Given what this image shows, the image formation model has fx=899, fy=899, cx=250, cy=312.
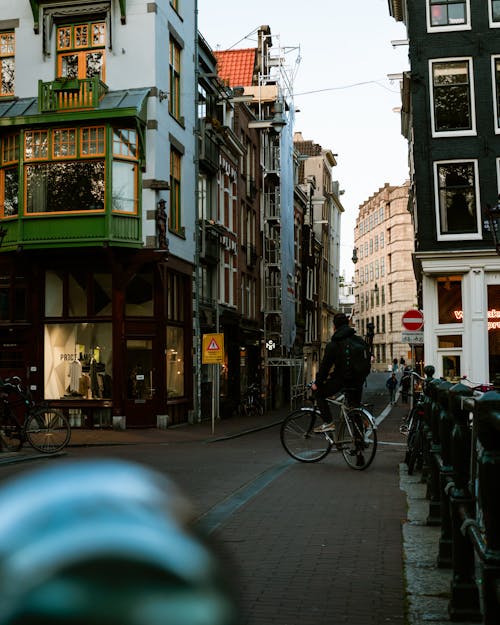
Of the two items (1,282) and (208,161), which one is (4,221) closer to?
(1,282)

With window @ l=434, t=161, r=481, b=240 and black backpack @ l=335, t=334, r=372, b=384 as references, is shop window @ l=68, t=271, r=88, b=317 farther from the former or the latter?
black backpack @ l=335, t=334, r=372, b=384

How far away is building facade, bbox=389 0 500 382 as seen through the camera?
2962 cm

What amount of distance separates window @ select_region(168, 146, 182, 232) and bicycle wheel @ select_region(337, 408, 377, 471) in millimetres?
16498

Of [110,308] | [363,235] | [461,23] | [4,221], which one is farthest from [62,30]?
[363,235]

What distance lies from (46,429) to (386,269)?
108941 millimetres

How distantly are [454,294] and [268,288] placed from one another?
18.0 metres

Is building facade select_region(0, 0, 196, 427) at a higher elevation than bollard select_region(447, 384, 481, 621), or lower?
higher

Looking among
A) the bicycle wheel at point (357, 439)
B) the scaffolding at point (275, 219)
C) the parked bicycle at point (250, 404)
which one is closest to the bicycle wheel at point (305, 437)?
the bicycle wheel at point (357, 439)

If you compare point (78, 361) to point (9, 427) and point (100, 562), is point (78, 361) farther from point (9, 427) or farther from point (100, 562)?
point (100, 562)

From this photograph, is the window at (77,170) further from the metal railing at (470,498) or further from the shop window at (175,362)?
the metal railing at (470,498)

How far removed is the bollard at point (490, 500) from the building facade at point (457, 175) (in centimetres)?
2670

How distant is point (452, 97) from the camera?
3048 centimetres

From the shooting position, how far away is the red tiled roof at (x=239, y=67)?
160 ft

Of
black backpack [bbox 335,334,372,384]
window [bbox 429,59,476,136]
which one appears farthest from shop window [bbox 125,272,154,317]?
black backpack [bbox 335,334,372,384]
